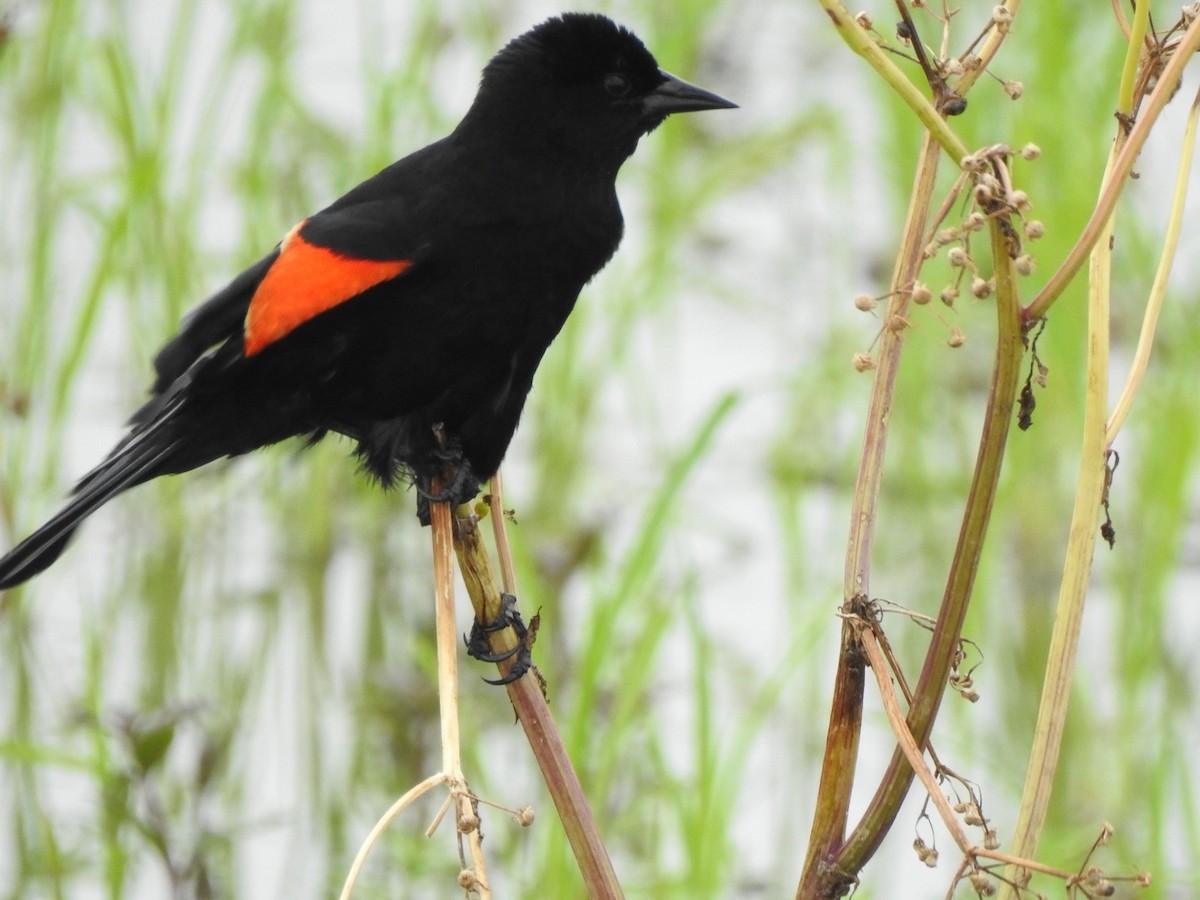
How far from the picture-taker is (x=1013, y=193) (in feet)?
3.15

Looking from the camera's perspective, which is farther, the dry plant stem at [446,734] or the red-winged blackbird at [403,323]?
the red-winged blackbird at [403,323]

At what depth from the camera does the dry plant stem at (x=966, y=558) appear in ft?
3.22

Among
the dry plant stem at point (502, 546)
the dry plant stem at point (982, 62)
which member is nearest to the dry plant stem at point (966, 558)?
the dry plant stem at point (982, 62)

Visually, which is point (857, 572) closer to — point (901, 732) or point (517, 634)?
point (901, 732)

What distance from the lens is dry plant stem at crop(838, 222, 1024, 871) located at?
0.98 m

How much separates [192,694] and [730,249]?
184cm

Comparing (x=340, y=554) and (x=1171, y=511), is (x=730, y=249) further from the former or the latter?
(x=1171, y=511)

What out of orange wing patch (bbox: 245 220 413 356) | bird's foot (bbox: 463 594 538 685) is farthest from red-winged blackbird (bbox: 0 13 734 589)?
bird's foot (bbox: 463 594 538 685)

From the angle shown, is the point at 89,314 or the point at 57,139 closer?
the point at 89,314

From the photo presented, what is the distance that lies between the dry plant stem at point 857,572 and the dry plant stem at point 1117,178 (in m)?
0.11

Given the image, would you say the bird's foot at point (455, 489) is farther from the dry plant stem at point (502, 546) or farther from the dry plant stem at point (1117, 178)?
the dry plant stem at point (1117, 178)

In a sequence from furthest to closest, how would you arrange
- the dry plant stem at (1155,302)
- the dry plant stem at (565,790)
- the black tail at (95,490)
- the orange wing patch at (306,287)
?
the orange wing patch at (306,287), the black tail at (95,490), the dry plant stem at (565,790), the dry plant stem at (1155,302)

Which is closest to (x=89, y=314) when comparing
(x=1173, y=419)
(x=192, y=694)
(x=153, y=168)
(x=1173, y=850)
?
(x=153, y=168)

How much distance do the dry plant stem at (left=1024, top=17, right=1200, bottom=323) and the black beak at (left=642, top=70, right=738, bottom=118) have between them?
111 centimetres
